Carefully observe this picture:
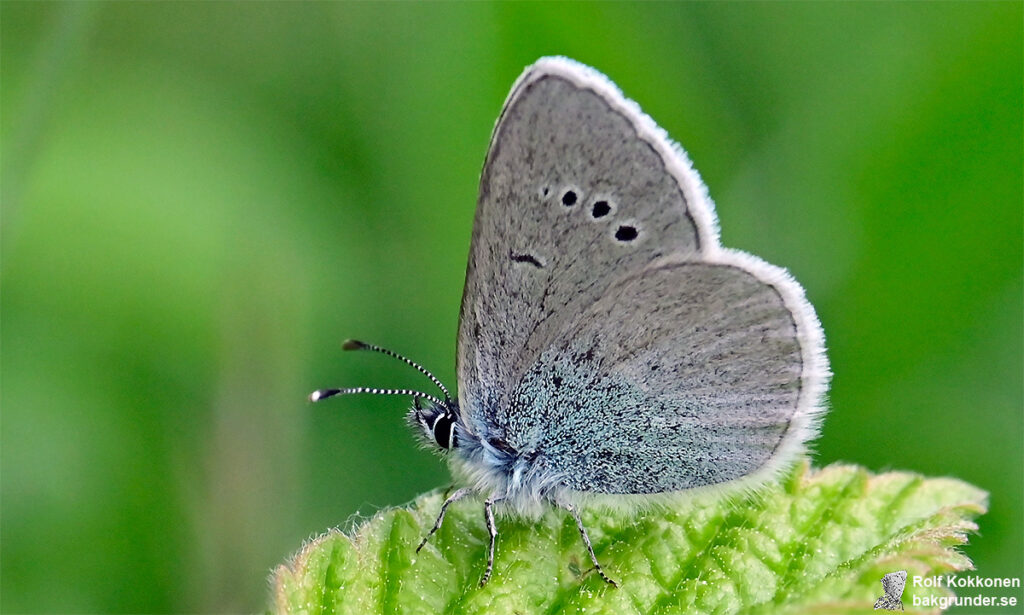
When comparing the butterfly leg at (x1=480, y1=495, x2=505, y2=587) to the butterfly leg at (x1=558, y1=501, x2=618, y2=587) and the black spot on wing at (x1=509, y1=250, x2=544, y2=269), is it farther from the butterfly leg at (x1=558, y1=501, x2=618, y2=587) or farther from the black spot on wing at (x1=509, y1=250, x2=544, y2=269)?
the black spot on wing at (x1=509, y1=250, x2=544, y2=269)

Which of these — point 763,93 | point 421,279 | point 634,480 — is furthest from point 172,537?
point 763,93

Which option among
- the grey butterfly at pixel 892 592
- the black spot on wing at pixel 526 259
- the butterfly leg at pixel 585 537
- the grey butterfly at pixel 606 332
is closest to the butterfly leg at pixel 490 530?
the grey butterfly at pixel 606 332

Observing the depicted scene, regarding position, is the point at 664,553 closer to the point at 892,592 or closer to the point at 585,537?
the point at 585,537

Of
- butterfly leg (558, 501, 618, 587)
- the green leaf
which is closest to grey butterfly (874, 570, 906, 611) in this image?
the green leaf

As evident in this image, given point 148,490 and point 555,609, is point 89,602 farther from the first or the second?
point 555,609

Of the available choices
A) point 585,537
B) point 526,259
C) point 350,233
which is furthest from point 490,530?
point 350,233

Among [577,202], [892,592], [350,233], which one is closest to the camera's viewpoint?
[892,592]

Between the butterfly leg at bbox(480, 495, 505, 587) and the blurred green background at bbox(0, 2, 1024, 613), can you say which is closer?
the butterfly leg at bbox(480, 495, 505, 587)
